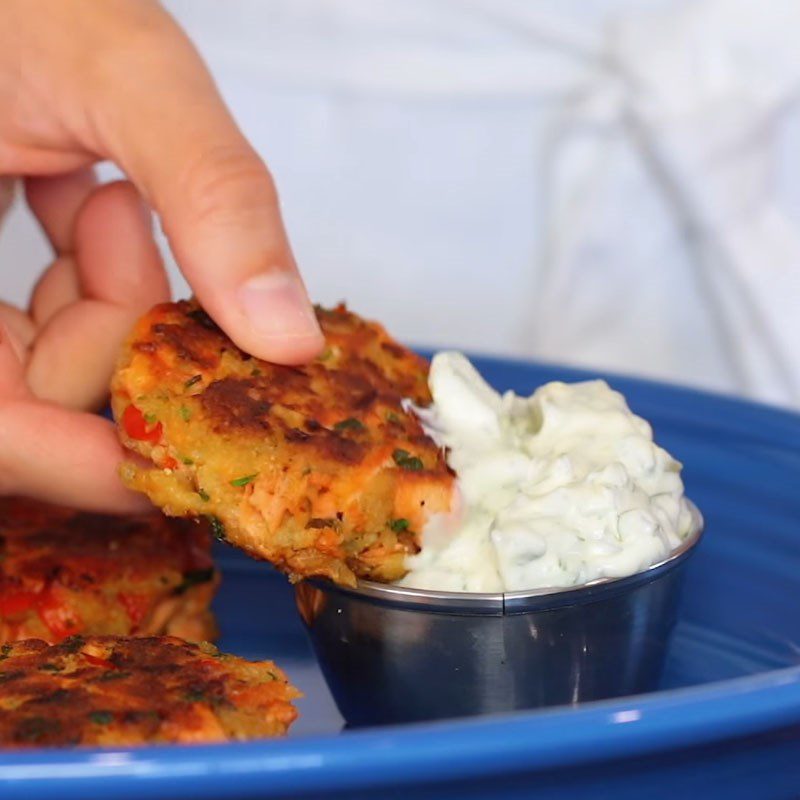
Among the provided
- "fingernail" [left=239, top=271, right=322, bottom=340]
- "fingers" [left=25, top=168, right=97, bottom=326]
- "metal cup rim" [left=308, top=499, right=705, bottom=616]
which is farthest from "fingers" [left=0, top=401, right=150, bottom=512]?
"fingers" [left=25, top=168, right=97, bottom=326]

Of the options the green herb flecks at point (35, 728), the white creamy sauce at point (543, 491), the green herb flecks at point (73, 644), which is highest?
the white creamy sauce at point (543, 491)

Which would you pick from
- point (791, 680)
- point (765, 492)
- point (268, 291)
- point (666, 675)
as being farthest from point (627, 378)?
point (791, 680)

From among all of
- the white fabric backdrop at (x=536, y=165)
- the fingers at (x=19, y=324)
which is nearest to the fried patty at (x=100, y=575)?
the fingers at (x=19, y=324)

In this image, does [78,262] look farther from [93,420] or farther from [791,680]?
[791,680]

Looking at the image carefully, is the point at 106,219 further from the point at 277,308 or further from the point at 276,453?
the point at 276,453

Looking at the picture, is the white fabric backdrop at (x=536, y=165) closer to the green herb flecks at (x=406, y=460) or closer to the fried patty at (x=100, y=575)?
the fried patty at (x=100, y=575)

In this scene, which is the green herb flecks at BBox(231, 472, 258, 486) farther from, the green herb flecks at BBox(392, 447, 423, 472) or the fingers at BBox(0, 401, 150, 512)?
the fingers at BBox(0, 401, 150, 512)
